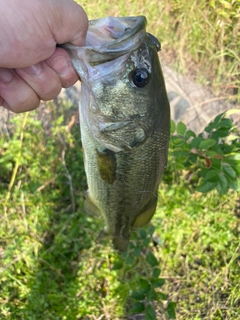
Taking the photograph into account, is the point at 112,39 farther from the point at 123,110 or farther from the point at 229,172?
the point at 229,172

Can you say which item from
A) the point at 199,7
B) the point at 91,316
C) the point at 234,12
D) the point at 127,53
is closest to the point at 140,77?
the point at 127,53

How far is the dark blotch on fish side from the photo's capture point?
1558 mm

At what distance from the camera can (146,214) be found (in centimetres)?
184

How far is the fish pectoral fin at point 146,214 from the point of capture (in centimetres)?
179

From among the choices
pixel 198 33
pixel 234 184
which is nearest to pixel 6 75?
pixel 234 184

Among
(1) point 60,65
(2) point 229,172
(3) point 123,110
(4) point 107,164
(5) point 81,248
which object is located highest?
(1) point 60,65

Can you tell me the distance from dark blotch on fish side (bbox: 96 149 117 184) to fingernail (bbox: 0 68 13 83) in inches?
20.9

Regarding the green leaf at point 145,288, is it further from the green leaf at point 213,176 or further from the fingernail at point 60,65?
the fingernail at point 60,65

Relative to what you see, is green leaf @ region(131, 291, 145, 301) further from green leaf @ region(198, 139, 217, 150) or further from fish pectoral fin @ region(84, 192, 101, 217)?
green leaf @ region(198, 139, 217, 150)

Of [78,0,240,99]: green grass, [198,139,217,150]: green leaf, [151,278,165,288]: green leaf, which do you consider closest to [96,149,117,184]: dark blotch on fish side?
[198,139,217,150]: green leaf

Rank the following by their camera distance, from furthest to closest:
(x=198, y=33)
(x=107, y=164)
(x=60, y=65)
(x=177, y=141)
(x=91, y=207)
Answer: (x=198, y=33)
(x=177, y=141)
(x=91, y=207)
(x=107, y=164)
(x=60, y=65)

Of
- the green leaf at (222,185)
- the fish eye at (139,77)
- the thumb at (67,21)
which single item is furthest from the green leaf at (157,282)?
the thumb at (67,21)

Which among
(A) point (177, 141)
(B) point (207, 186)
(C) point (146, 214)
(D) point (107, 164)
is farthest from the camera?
(A) point (177, 141)

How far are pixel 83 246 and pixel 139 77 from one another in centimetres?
195
